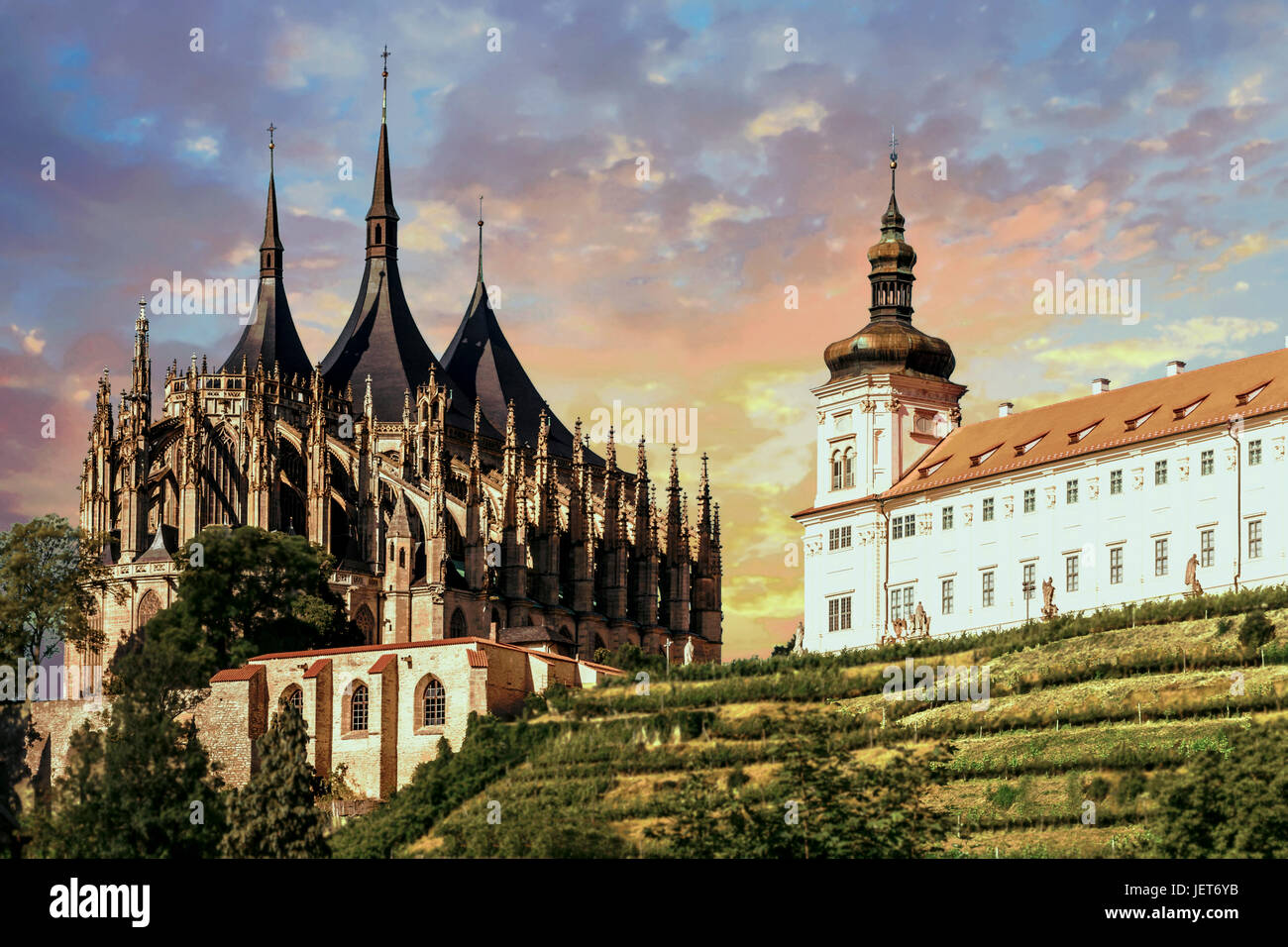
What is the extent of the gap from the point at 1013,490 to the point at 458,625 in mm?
27864

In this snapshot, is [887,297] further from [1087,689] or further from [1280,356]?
[1087,689]

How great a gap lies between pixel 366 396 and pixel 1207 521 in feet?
150

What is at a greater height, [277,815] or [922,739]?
[922,739]

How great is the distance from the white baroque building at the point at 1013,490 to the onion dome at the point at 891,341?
0.07 metres

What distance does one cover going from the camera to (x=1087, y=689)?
215 ft

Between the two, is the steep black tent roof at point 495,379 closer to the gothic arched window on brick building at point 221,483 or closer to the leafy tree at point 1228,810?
the gothic arched window on brick building at point 221,483

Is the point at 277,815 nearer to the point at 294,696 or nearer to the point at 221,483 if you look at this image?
the point at 294,696

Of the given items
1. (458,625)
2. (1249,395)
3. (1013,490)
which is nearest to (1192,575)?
(1249,395)

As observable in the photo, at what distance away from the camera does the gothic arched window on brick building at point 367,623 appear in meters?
96.2

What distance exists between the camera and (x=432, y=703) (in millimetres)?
77500

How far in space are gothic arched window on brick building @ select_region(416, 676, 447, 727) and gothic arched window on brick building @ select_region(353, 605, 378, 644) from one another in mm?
18726

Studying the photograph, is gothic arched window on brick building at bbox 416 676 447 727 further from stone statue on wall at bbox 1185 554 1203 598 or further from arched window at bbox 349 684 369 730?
stone statue on wall at bbox 1185 554 1203 598

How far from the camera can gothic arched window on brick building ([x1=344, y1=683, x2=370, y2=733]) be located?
78.1 m
